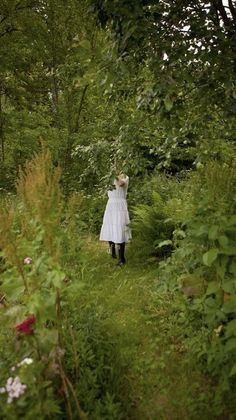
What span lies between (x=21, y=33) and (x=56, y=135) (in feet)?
10.00

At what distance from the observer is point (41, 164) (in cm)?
310

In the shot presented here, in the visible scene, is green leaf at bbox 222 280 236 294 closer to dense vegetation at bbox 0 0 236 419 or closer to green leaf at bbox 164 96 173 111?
dense vegetation at bbox 0 0 236 419

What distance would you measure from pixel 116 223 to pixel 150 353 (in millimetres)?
3410

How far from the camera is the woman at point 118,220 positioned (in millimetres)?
7352

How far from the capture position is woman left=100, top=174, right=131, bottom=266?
289 inches

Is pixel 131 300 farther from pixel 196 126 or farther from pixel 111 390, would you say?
pixel 196 126

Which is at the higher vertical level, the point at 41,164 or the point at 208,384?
the point at 41,164

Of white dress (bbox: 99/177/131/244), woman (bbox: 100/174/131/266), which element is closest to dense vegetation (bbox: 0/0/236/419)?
woman (bbox: 100/174/131/266)

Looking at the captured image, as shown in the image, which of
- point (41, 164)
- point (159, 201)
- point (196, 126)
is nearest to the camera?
point (41, 164)

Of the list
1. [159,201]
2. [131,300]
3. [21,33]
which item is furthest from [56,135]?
[131,300]

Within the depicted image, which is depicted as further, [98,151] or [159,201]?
[159,201]

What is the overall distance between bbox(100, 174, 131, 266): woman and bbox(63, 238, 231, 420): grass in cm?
122

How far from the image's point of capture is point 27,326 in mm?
2766

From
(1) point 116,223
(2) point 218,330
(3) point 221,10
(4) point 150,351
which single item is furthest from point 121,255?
(3) point 221,10
